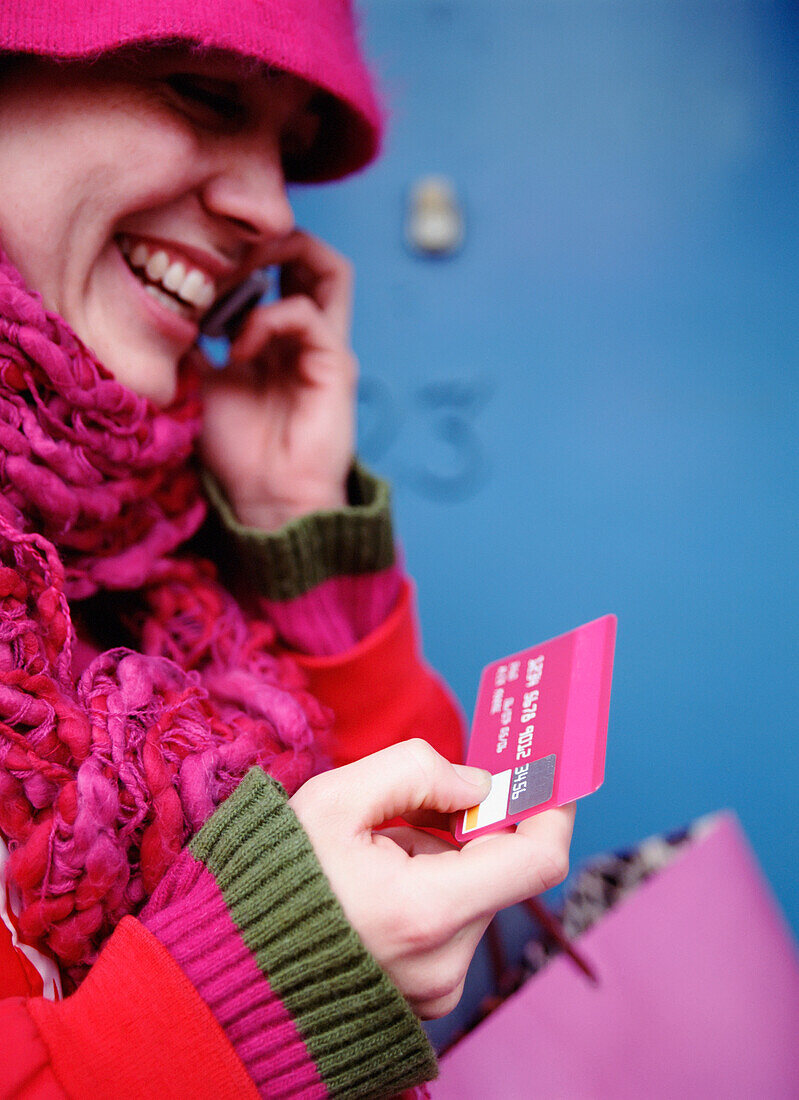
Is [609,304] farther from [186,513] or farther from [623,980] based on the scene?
[623,980]

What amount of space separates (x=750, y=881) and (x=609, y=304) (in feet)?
3.12

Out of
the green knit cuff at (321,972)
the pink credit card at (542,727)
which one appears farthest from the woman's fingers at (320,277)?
the green knit cuff at (321,972)

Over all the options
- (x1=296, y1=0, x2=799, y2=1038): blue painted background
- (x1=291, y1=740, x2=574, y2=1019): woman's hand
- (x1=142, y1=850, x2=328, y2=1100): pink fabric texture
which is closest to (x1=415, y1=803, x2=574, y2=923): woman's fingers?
(x1=291, y1=740, x2=574, y2=1019): woman's hand

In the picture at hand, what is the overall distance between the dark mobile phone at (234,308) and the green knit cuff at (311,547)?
22 cm

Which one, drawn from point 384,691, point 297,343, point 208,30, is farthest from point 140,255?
point 384,691

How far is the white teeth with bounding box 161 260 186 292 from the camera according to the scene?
0.78 meters

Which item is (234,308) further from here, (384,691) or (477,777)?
(477,777)

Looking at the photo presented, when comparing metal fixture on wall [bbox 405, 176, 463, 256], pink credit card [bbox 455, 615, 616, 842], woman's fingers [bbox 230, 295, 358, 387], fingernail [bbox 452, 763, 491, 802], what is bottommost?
fingernail [bbox 452, 763, 491, 802]

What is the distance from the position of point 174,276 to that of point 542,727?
1.82 ft

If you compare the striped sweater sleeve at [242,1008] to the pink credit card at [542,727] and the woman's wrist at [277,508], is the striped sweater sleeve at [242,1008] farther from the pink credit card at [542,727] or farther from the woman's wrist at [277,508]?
the woman's wrist at [277,508]

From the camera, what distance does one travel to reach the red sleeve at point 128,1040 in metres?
0.44

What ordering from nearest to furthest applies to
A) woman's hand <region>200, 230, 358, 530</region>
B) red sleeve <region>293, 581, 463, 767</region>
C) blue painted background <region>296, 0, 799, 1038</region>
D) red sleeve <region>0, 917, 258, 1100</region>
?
red sleeve <region>0, 917, 258, 1100</region> → red sleeve <region>293, 581, 463, 767</region> → woman's hand <region>200, 230, 358, 530</region> → blue painted background <region>296, 0, 799, 1038</region>

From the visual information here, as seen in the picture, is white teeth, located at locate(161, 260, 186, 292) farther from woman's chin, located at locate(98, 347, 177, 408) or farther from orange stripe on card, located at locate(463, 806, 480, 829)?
orange stripe on card, located at locate(463, 806, 480, 829)

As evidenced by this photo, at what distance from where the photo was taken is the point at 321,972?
0.46m
